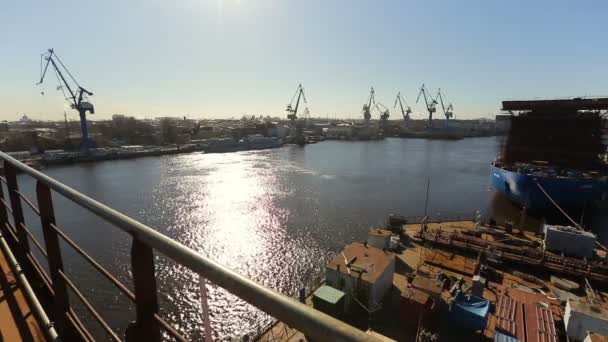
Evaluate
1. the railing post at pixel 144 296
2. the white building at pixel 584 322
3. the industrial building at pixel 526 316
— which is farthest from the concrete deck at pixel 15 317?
the white building at pixel 584 322

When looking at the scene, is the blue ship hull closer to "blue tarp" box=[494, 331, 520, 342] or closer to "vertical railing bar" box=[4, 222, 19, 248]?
"blue tarp" box=[494, 331, 520, 342]

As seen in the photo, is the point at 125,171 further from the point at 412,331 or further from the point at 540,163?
the point at 540,163

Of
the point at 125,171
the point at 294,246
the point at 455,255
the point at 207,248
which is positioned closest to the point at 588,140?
the point at 455,255

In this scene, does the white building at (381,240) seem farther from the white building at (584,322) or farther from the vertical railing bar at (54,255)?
the vertical railing bar at (54,255)

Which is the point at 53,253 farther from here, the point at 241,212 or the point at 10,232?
the point at 241,212

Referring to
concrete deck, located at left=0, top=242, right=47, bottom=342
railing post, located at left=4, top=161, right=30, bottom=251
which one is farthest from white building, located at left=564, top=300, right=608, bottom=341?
railing post, located at left=4, top=161, right=30, bottom=251

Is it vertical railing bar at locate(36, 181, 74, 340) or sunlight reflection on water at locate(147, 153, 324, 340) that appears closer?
vertical railing bar at locate(36, 181, 74, 340)
